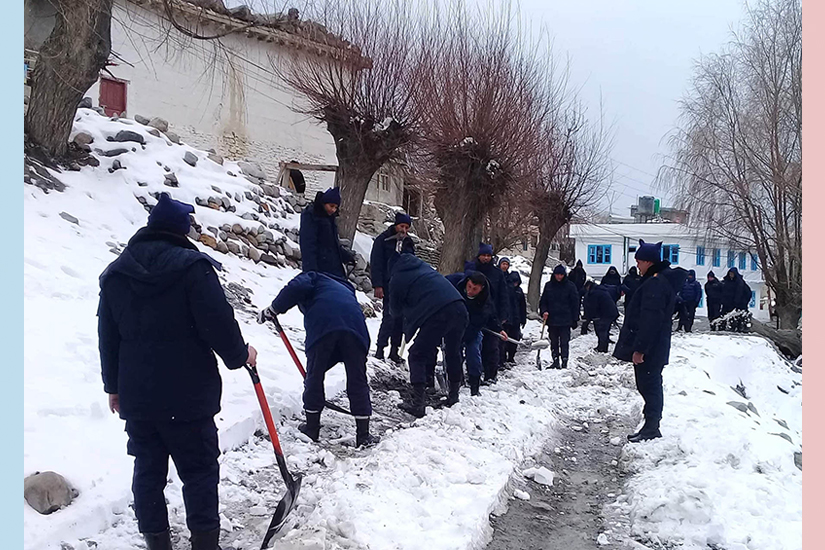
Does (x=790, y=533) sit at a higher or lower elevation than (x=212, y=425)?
lower

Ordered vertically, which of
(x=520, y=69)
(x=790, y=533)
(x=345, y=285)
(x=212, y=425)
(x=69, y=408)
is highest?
(x=520, y=69)

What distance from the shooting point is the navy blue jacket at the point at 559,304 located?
11.2 m

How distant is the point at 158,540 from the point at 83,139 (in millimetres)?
9010

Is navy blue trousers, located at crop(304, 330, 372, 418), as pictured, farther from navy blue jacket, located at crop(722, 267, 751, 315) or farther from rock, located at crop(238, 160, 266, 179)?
navy blue jacket, located at crop(722, 267, 751, 315)

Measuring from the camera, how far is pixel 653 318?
621 centimetres

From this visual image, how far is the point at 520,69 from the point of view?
16.9 meters

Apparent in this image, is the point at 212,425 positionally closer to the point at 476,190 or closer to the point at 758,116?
the point at 476,190

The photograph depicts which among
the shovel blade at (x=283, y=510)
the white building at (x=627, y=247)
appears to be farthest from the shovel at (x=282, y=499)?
the white building at (x=627, y=247)

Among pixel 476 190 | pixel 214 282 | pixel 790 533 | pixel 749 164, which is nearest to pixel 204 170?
pixel 476 190

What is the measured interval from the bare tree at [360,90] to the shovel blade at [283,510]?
10.8m

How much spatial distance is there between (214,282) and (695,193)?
19725 millimetres

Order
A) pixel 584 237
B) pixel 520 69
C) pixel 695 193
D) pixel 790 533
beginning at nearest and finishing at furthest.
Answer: pixel 790 533 → pixel 520 69 → pixel 695 193 → pixel 584 237

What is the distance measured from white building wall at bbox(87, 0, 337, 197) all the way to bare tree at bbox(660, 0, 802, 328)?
39.2ft

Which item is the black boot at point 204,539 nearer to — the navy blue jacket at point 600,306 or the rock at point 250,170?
the navy blue jacket at point 600,306
